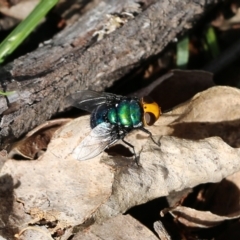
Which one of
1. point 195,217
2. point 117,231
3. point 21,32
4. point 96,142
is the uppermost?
point 21,32

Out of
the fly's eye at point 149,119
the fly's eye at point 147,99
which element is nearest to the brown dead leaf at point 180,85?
the fly's eye at point 147,99

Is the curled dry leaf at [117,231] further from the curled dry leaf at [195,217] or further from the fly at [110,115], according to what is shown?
the fly at [110,115]

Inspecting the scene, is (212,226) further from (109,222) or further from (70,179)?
(70,179)

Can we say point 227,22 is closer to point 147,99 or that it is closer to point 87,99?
point 147,99

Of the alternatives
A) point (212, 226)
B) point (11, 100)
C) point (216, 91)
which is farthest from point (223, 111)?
point (11, 100)

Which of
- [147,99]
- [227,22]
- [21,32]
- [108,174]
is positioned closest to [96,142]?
[108,174]

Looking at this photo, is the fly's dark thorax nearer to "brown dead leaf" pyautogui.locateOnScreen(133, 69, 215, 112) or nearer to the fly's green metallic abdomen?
the fly's green metallic abdomen
